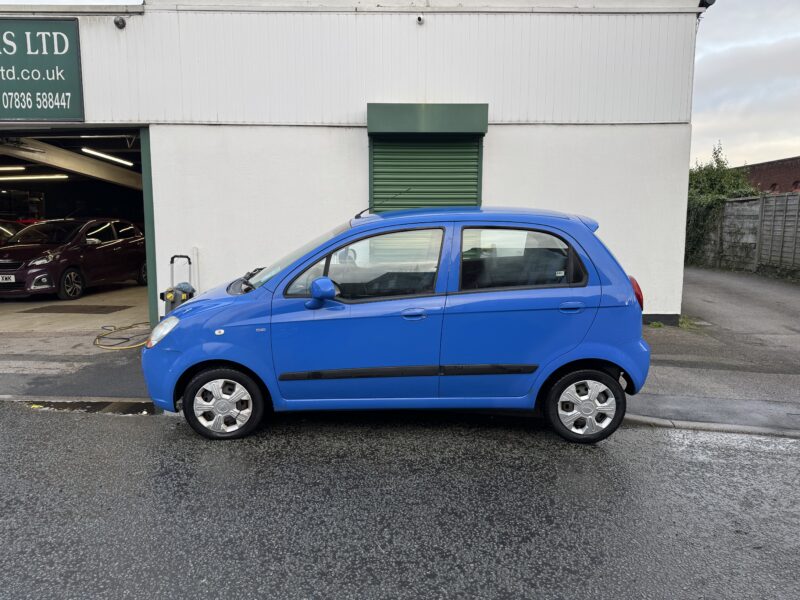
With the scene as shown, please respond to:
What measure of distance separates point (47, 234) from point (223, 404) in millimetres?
10254

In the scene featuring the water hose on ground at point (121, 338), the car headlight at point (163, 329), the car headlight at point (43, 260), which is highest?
the car headlight at point (43, 260)

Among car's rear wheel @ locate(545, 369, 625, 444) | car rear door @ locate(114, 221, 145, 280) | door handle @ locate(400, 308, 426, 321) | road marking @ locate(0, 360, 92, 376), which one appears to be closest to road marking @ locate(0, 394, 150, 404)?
Answer: road marking @ locate(0, 360, 92, 376)

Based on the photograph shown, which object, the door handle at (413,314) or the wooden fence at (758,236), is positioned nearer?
the door handle at (413,314)

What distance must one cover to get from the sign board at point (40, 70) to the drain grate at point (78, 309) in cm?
337

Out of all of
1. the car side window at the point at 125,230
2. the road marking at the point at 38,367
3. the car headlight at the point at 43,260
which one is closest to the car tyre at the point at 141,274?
the car side window at the point at 125,230

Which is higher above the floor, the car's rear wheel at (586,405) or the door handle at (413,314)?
the door handle at (413,314)

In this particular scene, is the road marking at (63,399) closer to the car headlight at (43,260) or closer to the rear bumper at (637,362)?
the rear bumper at (637,362)

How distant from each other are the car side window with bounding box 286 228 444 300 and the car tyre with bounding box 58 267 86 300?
940 centimetres

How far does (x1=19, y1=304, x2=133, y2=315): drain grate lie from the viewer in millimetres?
10180

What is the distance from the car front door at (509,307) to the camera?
167 inches

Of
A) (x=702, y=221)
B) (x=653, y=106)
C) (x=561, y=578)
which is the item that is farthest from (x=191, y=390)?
(x=702, y=221)

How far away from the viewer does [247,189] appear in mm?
8648

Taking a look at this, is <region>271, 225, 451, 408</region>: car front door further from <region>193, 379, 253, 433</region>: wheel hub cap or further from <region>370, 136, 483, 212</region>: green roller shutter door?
<region>370, 136, 483, 212</region>: green roller shutter door

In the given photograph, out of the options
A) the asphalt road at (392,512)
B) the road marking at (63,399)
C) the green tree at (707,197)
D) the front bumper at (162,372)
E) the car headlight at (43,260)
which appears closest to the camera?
the asphalt road at (392,512)
